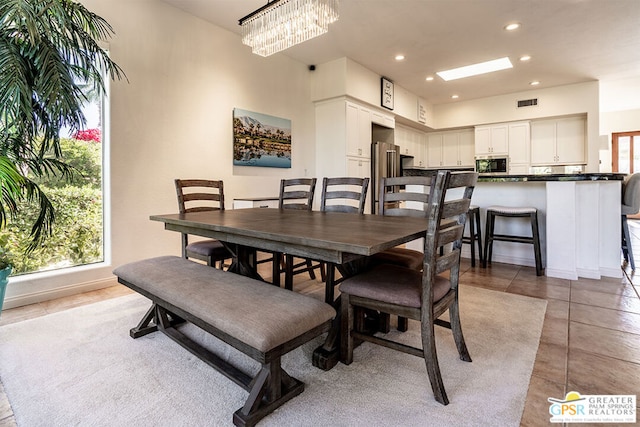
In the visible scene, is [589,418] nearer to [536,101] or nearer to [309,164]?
[309,164]

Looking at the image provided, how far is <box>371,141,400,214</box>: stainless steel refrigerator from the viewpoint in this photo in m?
5.51

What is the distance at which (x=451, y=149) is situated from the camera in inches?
303

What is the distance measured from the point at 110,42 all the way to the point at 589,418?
4.17 m

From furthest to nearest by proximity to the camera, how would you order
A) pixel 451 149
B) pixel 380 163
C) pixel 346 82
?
pixel 451 149 → pixel 380 163 → pixel 346 82

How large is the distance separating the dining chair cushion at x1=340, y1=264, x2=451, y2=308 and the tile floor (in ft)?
1.66

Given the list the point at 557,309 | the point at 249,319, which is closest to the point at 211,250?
the point at 249,319

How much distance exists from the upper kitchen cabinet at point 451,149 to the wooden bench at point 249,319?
717 centimetres

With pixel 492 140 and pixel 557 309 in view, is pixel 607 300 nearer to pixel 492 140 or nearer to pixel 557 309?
pixel 557 309

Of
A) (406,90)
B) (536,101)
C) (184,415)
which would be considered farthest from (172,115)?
(536,101)

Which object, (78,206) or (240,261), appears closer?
(240,261)

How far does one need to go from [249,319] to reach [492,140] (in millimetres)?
7089

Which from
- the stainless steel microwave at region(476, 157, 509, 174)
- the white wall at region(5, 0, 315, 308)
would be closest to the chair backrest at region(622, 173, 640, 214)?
the stainless steel microwave at region(476, 157, 509, 174)

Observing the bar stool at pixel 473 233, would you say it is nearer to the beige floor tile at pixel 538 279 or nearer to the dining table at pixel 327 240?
the beige floor tile at pixel 538 279

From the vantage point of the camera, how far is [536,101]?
617cm
